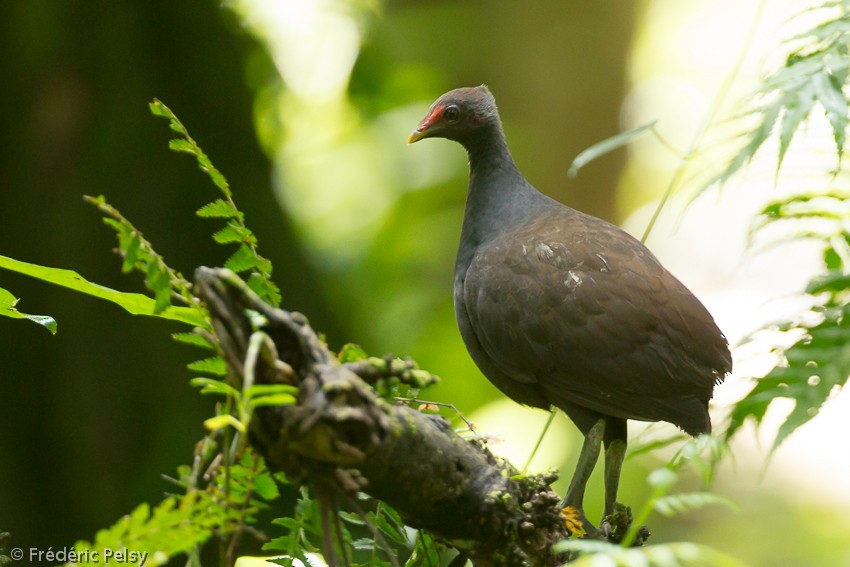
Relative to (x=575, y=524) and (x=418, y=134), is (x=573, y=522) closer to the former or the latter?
(x=575, y=524)

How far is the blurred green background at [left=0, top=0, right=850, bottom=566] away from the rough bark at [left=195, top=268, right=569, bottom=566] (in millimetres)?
3000

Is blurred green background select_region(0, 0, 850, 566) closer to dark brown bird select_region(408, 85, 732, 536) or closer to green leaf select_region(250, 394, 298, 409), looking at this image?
dark brown bird select_region(408, 85, 732, 536)

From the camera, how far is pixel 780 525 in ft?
24.2

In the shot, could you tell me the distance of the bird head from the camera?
3.16 m

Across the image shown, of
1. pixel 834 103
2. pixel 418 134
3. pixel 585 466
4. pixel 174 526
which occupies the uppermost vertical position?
pixel 418 134

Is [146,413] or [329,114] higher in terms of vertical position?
[329,114]

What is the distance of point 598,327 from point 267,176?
2.83 m

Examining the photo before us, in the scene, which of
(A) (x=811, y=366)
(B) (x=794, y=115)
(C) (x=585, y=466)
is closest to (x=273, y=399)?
(A) (x=811, y=366)

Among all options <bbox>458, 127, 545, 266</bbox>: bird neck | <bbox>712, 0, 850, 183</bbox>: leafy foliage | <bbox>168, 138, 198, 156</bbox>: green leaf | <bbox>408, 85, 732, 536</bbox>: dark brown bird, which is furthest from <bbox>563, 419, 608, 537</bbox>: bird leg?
<bbox>168, 138, 198, 156</bbox>: green leaf

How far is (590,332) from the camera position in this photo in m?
2.43

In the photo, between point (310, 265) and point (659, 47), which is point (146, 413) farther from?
point (659, 47)

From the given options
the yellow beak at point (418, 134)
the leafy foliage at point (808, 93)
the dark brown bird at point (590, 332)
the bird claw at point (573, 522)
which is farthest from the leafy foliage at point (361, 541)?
the yellow beak at point (418, 134)

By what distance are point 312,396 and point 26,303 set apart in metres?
3.48

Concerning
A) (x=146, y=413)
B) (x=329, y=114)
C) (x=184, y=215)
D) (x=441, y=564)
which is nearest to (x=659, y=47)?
(x=329, y=114)
